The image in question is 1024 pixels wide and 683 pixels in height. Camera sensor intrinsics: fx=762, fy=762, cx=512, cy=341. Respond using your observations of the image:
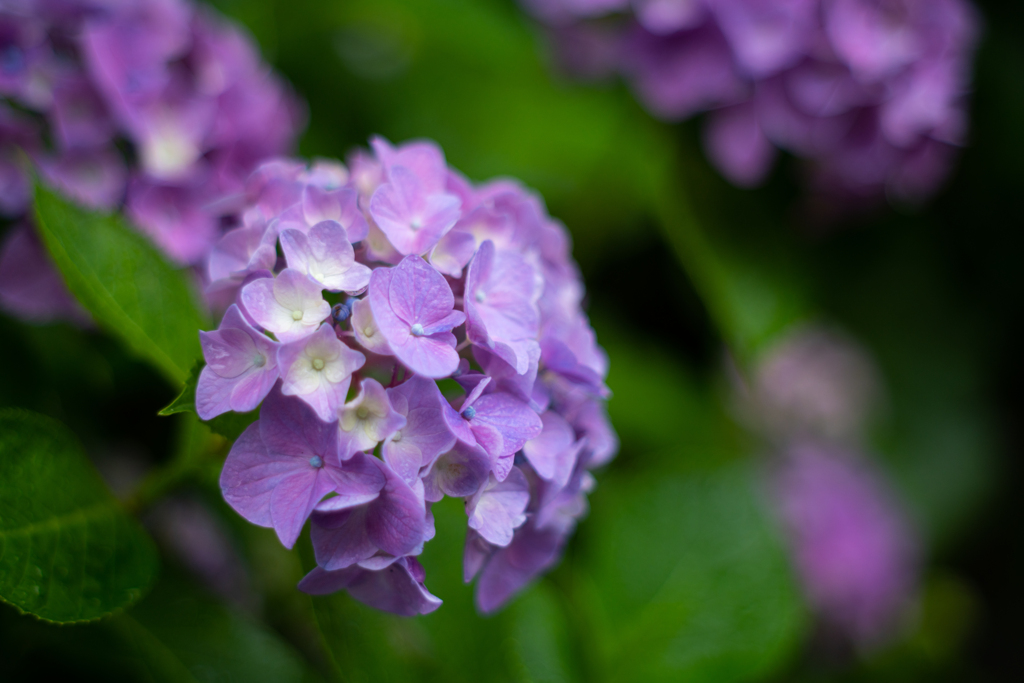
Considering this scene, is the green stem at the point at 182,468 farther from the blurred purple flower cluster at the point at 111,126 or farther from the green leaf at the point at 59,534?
the blurred purple flower cluster at the point at 111,126

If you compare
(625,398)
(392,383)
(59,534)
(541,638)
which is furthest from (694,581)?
(59,534)

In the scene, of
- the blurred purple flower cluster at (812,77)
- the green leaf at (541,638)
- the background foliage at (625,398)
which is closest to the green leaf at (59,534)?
the background foliage at (625,398)

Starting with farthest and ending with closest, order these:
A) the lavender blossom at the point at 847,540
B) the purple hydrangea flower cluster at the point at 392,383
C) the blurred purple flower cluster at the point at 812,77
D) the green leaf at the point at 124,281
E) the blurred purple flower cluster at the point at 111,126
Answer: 1. the lavender blossom at the point at 847,540
2. the blurred purple flower cluster at the point at 812,77
3. the blurred purple flower cluster at the point at 111,126
4. the green leaf at the point at 124,281
5. the purple hydrangea flower cluster at the point at 392,383

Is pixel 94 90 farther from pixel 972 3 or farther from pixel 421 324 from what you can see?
pixel 972 3

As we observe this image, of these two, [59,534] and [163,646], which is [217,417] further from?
[163,646]

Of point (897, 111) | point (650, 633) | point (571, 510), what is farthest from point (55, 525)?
point (897, 111)
